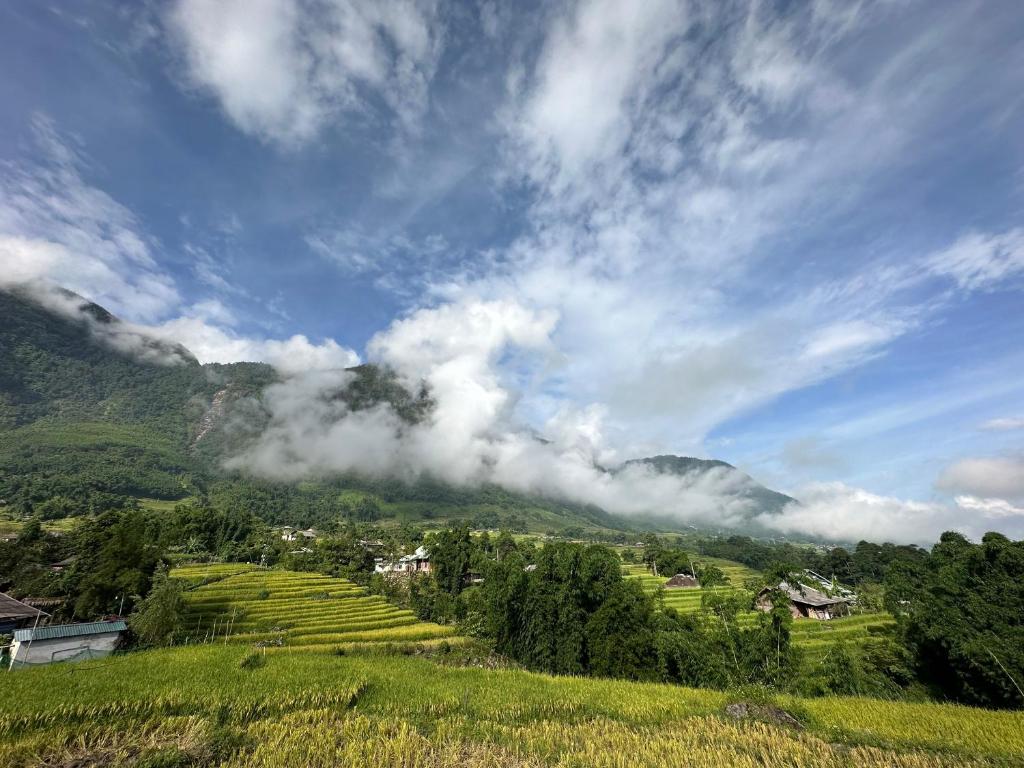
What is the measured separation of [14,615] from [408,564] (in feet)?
269

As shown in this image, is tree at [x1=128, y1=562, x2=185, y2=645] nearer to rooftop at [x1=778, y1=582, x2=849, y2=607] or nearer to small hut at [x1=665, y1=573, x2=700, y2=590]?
rooftop at [x1=778, y1=582, x2=849, y2=607]

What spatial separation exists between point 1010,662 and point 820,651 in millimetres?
19700


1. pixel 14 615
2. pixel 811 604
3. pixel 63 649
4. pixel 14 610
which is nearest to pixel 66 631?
pixel 63 649

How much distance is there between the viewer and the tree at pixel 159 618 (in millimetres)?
34906

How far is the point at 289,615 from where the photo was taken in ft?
161

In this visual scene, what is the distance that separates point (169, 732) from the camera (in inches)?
496

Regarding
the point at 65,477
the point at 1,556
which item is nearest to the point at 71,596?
the point at 1,556

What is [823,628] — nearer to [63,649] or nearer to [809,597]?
[809,597]

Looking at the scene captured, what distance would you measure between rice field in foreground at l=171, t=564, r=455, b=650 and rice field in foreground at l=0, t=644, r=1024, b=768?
20606 mm

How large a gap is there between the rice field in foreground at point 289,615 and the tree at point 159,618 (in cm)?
330

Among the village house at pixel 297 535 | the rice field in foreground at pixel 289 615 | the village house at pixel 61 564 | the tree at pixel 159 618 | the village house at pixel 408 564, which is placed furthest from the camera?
the village house at pixel 297 535

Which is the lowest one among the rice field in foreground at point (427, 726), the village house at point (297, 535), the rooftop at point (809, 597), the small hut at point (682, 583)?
the village house at point (297, 535)

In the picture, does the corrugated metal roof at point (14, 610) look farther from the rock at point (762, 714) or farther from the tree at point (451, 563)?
the tree at point (451, 563)

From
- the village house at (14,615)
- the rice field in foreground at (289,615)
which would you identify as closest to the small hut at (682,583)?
the rice field in foreground at (289,615)
